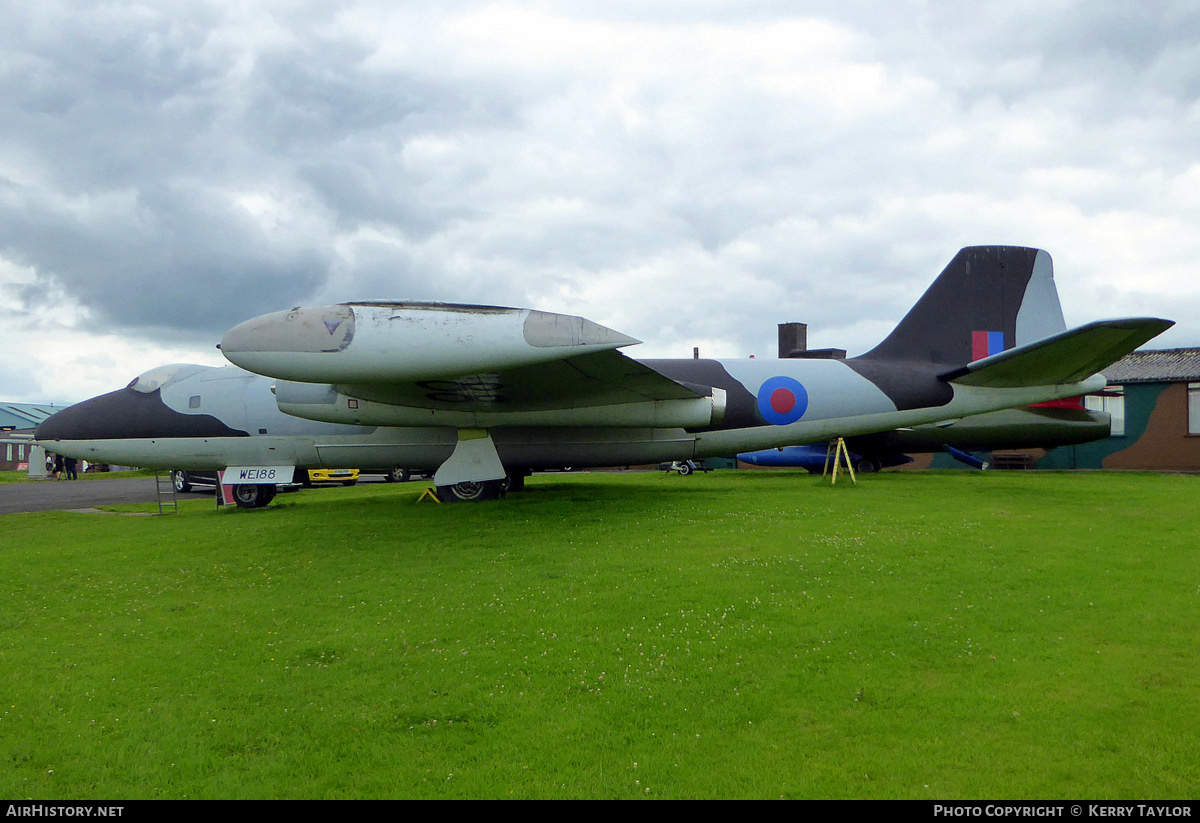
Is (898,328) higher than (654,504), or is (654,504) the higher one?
(898,328)

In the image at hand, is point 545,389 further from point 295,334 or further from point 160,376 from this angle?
point 160,376

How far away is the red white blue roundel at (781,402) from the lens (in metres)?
12.8

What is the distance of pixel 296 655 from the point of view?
4680mm

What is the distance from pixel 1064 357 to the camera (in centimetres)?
1151

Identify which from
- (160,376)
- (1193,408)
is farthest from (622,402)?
(1193,408)

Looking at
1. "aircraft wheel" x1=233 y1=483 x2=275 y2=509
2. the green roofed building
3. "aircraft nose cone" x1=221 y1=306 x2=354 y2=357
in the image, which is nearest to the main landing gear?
"aircraft nose cone" x1=221 y1=306 x2=354 y2=357

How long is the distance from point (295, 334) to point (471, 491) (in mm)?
5501

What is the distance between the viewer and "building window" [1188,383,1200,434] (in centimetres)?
2195

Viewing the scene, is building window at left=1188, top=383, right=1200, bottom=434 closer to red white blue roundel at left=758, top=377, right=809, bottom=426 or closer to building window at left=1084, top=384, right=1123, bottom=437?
building window at left=1084, top=384, right=1123, bottom=437

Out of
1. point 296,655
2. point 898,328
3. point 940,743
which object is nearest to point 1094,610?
point 940,743

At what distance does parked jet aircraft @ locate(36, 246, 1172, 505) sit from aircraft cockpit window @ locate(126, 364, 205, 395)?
0.04m
